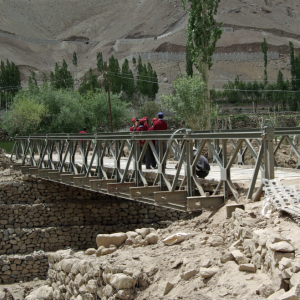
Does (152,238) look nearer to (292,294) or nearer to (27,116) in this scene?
(292,294)

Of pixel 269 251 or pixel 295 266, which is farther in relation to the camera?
pixel 269 251

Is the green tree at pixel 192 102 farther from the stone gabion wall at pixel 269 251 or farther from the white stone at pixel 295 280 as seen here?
the white stone at pixel 295 280

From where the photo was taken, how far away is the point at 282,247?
3781 mm

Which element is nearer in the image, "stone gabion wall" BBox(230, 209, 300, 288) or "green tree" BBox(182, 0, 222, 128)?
"stone gabion wall" BBox(230, 209, 300, 288)

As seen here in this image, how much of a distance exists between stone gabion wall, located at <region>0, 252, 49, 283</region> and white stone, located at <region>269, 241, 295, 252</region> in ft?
37.7

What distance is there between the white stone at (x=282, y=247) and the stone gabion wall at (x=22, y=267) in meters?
11.5

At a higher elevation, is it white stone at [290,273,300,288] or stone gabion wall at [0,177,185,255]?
white stone at [290,273,300,288]

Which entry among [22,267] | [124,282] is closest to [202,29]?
[22,267]

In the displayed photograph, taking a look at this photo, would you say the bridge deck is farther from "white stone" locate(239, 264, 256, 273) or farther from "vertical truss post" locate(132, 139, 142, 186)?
"white stone" locate(239, 264, 256, 273)

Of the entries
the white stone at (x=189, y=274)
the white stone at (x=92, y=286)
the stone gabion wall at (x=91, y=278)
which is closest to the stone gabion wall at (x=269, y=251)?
the white stone at (x=189, y=274)

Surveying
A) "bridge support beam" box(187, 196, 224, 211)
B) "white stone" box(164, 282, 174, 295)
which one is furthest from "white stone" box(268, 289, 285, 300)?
"bridge support beam" box(187, 196, 224, 211)

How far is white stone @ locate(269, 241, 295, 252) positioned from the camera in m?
3.77

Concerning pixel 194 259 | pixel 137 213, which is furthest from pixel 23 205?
pixel 194 259

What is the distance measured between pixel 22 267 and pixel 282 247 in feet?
39.2
